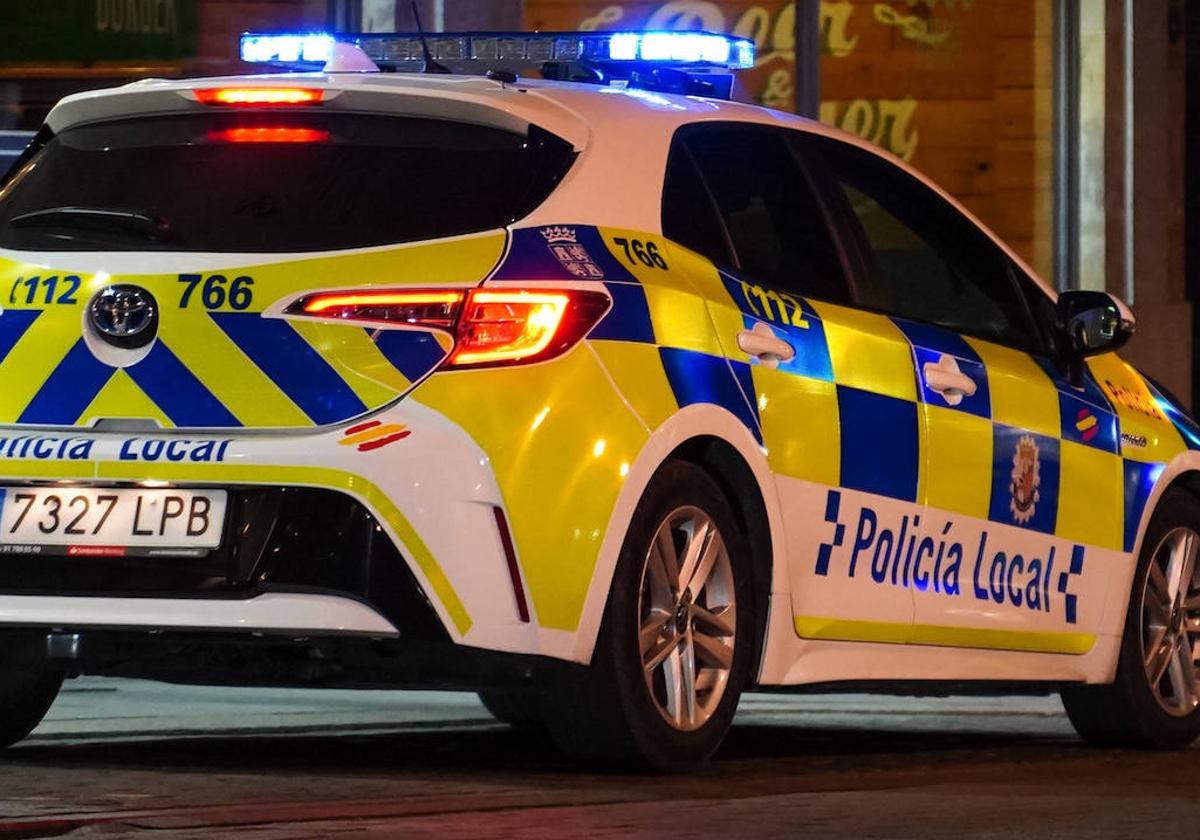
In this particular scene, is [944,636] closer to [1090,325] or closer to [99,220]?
[1090,325]

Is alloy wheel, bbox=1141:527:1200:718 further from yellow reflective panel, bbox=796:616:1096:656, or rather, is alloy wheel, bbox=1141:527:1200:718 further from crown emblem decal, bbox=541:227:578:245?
crown emblem decal, bbox=541:227:578:245

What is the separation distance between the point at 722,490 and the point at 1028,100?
25.0ft

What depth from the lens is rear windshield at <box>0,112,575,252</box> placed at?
17.9ft

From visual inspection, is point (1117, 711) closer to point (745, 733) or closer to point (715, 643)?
point (745, 733)

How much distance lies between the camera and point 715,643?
18.9 ft

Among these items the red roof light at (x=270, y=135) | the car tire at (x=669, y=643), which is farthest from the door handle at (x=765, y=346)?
the red roof light at (x=270, y=135)

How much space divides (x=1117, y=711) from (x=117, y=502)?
122 inches

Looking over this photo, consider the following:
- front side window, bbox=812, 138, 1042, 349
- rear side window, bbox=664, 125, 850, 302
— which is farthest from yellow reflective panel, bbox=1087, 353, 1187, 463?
rear side window, bbox=664, 125, 850, 302

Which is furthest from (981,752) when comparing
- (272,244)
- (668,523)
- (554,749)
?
(272,244)

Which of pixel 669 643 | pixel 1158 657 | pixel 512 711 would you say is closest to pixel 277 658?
pixel 669 643

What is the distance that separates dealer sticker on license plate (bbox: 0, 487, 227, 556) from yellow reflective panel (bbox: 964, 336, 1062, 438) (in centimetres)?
222

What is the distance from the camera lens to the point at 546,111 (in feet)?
18.8

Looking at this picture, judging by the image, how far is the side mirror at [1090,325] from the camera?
23.4 ft

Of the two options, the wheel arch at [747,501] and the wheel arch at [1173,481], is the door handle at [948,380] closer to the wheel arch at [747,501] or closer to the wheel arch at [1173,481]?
the wheel arch at [747,501]
